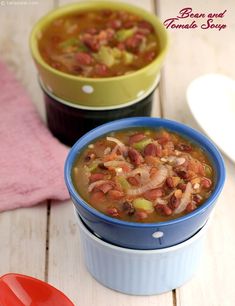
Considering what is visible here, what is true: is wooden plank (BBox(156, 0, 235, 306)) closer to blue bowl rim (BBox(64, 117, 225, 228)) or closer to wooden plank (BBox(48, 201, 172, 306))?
wooden plank (BBox(48, 201, 172, 306))

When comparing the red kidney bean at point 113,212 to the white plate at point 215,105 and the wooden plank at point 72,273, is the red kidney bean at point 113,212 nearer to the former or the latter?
the wooden plank at point 72,273

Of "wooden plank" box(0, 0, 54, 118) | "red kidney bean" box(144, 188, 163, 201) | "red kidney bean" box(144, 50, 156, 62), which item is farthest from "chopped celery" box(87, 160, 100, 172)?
"wooden plank" box(0, 0, 54, 118)

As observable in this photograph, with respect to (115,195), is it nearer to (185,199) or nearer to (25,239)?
(185,199)

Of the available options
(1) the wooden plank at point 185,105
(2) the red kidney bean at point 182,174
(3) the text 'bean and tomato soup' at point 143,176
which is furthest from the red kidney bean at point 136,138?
(1) the wooden plank at point 185,105

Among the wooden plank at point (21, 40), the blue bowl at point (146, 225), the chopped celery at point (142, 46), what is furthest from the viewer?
the wooden plank at point (21, 40)

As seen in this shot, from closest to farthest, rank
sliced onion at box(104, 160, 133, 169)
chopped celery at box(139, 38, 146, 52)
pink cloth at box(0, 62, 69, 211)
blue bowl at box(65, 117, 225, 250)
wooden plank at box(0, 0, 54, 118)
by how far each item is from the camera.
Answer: blue bowl at box(65, 117, 225, 250), sliced onion at box(104, 160, 133, 169), pink cloth at box(0, 62, 69, 211), chopped celery at box(139, 38, 146, 52), wooden plank at box(0, 0, 54, 118)
